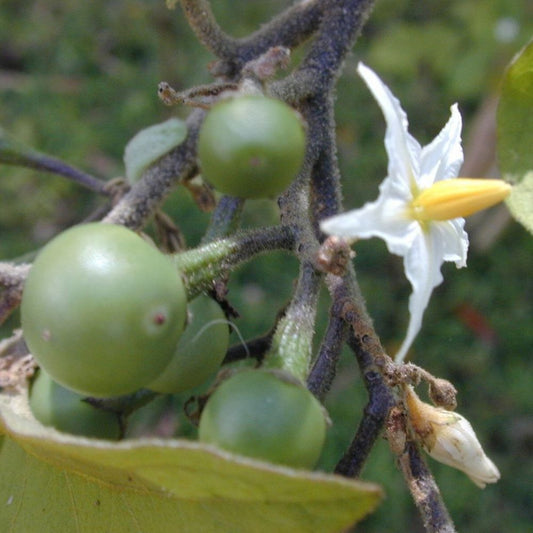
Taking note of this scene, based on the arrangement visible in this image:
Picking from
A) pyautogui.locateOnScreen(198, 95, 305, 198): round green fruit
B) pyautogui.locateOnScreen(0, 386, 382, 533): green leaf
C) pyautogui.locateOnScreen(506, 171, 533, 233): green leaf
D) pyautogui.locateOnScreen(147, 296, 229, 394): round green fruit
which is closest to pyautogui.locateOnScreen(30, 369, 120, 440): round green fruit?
pyautogui.locateOnScreen(0, 386, 382, 533): green leaf

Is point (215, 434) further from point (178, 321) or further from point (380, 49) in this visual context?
point (380, 49)

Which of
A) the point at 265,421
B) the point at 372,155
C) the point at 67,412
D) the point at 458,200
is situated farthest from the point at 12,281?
the point at 372,155

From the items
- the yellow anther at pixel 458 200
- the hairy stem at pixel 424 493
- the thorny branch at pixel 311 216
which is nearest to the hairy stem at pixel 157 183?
the thorny branch at pixel 311 216

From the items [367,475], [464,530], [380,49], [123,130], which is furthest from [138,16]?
[464,530]

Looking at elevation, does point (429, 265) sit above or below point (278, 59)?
below

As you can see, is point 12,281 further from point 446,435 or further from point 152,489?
point 446,435
